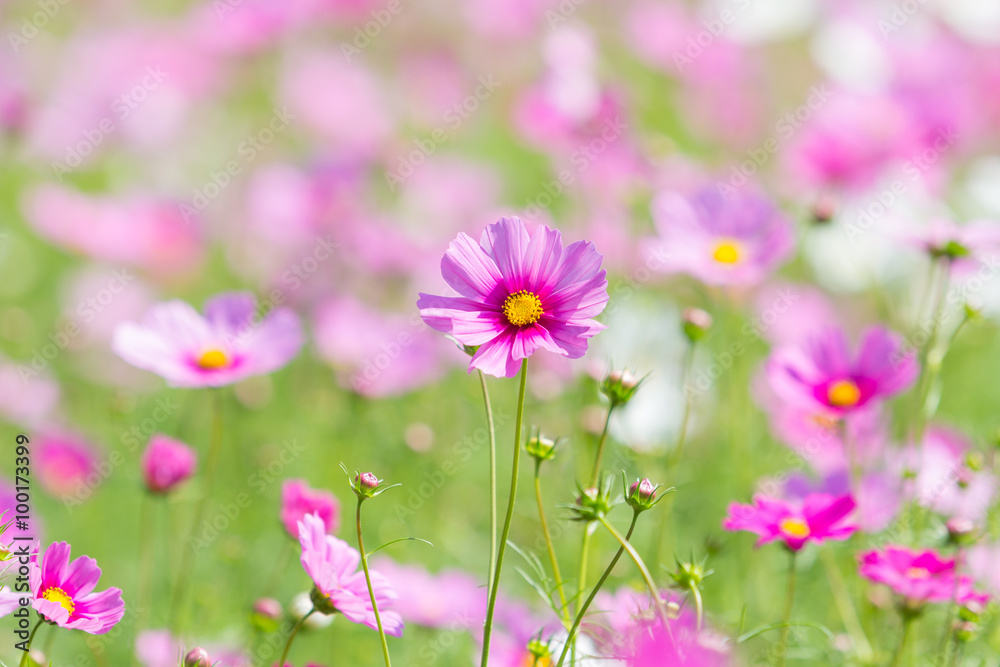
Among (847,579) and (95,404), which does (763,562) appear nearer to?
(847,579)

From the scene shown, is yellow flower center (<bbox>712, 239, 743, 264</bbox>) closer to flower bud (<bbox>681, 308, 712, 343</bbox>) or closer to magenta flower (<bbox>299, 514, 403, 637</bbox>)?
flower bud (<bbox>681, 308, 712, 343</bbox>)

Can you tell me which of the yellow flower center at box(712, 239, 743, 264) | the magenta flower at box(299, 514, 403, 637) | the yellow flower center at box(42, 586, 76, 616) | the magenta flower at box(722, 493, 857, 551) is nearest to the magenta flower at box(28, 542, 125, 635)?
the yellow flower center at box(42, 586, 76, 616)

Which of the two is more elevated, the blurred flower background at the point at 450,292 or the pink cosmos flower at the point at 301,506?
the blurred flower background at the point at 450,292

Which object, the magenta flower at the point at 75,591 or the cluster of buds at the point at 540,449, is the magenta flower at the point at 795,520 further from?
the magenta flower at the point at 75,591

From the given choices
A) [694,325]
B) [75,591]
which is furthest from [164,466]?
[694,325]

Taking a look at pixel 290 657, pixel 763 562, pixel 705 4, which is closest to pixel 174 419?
pixel 290 657

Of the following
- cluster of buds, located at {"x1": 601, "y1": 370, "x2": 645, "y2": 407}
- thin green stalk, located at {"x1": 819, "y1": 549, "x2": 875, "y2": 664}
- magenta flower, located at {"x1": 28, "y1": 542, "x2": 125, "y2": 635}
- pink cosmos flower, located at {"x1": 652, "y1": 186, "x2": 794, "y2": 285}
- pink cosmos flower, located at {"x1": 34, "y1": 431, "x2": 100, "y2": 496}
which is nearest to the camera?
magenta flower, located at {"x1": 28, "y1": 542, "x2": 125, "y2": 635}

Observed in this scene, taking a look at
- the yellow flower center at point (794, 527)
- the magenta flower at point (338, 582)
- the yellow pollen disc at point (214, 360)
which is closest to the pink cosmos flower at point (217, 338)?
the yellow pollen disc at point (214, 360)
